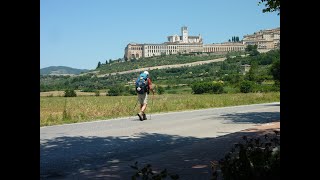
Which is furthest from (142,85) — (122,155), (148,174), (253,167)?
(148,174)

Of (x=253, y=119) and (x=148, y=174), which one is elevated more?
(x=148, y=174)

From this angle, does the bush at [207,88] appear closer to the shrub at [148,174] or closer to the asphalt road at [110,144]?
the asphalt road at [110,144]

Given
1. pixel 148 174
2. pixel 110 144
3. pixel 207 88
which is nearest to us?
pixel 148 174

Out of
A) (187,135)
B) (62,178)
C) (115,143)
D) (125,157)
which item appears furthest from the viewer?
(187,135)

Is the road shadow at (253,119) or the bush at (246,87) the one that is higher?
the bush at (246,87)

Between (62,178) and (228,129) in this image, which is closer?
(62,178)

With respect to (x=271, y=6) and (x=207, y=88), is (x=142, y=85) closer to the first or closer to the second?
(x=271, y=6)

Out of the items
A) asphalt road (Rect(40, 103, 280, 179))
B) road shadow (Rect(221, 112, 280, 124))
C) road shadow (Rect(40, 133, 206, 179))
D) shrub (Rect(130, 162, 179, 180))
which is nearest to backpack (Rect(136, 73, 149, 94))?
asphalt road (Rect(40, 103, 280, 179))

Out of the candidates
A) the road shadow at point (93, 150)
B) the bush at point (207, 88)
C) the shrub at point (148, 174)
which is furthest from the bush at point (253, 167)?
the bush at point (207, 88)

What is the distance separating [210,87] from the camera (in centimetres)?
6669
